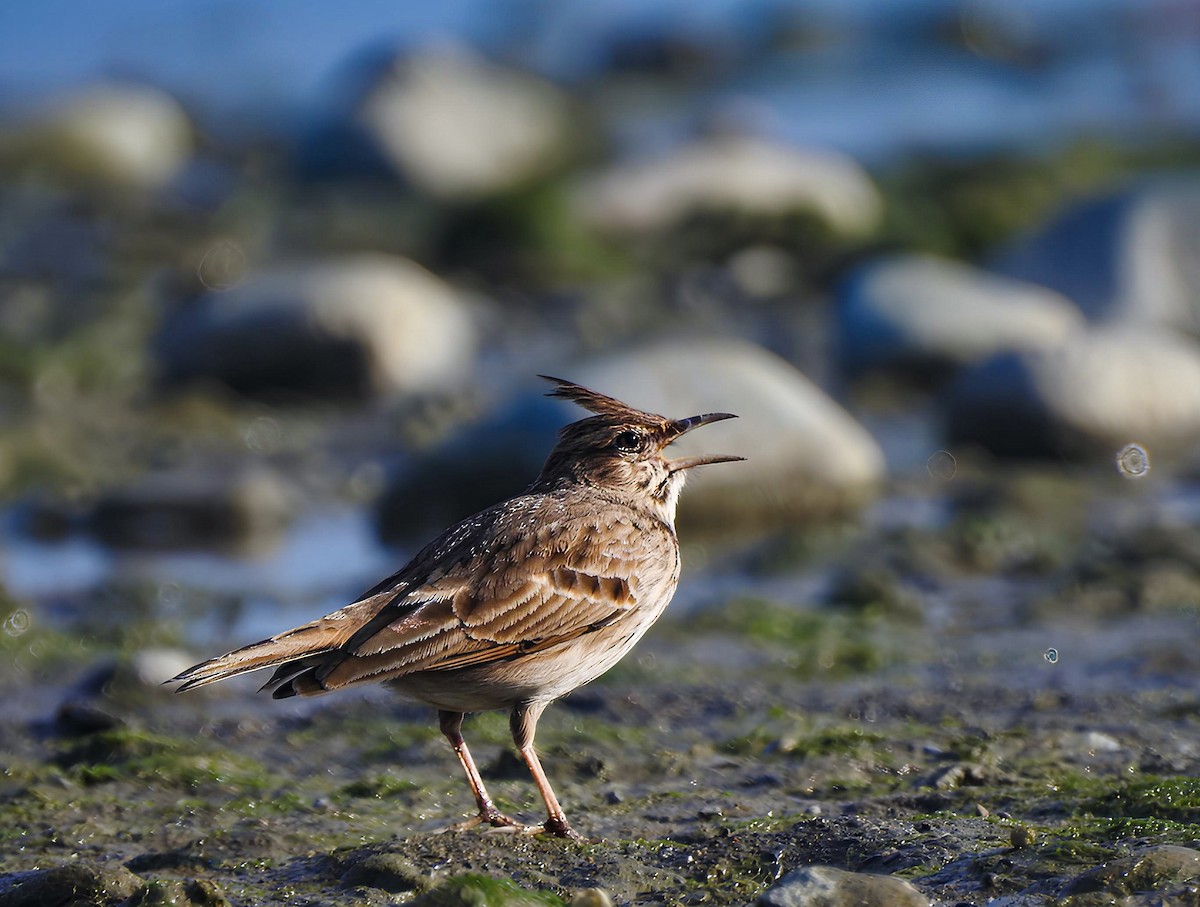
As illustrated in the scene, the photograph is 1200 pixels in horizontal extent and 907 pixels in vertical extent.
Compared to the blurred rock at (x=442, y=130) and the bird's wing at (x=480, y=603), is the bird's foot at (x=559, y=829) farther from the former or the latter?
the blurred rock at (x=442, y=130)

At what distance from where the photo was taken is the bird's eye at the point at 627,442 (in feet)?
21.1

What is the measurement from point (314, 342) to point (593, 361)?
3663 mm

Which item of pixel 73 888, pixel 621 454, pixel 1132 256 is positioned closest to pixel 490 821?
pixel 73 888

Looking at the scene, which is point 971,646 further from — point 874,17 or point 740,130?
point 874,17

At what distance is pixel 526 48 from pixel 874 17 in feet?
36.5

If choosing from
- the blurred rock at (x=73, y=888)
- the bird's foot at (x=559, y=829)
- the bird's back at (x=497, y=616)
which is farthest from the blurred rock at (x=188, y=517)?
the blurred rock at (x=73, y=888)

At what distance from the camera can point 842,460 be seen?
11.2 metres

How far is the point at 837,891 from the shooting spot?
461 cm

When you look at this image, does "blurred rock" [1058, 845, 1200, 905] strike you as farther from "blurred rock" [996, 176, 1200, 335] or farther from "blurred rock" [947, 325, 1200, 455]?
"blurred rock" [996, 176, 1200, 335]

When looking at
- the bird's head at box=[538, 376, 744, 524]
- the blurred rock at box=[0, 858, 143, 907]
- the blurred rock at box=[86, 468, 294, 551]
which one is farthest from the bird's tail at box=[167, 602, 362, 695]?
the blurred rock at box=[86, 468, 294, 551]

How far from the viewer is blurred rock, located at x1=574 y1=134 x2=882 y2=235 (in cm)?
2042

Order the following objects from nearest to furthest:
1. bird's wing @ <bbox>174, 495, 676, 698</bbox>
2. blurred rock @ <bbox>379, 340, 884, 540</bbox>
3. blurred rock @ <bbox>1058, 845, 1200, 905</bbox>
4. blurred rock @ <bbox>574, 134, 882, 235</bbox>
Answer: blurred rock @ <bbox>1058, 845, 1200, 905</bbox> → bird's wing @ <bbox>174, 495, 676, 698</bbox> → blurred rock @ <bbox>379, 340, 884, 540</bbox> → blurred rock @ <bbox>574, 134, 882, 235</bbox>

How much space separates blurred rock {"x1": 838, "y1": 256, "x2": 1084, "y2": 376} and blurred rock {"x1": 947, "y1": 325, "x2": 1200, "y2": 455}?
119cm

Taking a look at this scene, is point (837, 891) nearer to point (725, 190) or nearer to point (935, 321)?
point (935, 321)
